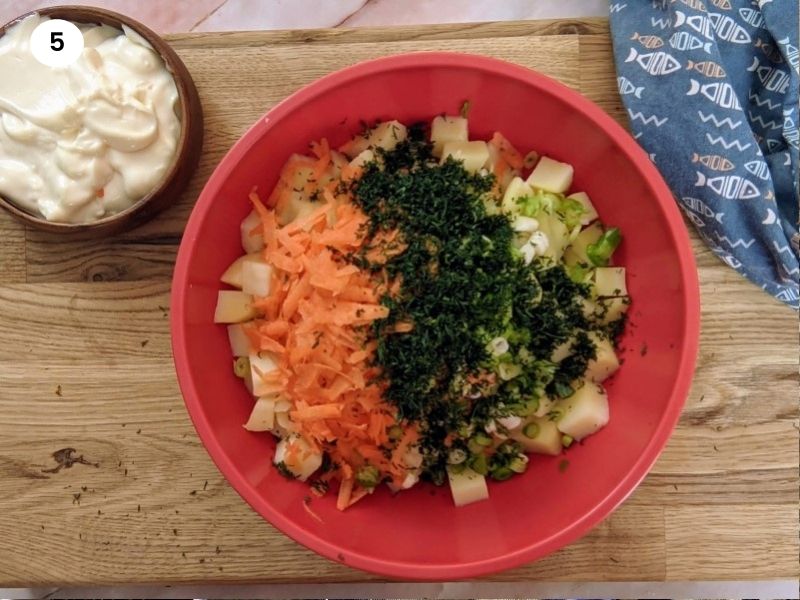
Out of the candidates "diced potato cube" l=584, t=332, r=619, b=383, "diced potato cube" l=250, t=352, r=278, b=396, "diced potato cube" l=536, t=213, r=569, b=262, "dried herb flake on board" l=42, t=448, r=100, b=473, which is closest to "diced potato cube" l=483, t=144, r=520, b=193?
"diced potato cube" l=536, t=213, r=569, b=262

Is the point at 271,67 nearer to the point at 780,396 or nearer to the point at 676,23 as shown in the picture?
the point at 676,23

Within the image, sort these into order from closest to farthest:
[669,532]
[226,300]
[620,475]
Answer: [620,475] → [226,300] → [669,532]

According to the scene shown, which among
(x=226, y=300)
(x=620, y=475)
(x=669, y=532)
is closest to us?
(x=620, y=475)

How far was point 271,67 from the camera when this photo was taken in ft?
5.46

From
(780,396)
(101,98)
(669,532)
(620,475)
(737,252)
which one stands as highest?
(101,98)

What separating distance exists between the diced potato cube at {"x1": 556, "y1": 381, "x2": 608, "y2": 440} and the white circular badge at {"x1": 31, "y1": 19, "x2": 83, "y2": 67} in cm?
120

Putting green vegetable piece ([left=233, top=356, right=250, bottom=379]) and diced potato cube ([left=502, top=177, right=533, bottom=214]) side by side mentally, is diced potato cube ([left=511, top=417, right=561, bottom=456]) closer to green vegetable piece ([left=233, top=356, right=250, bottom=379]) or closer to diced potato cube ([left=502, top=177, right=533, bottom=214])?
diced potato cube ([left=502, top=177, right=533, bottom=214])

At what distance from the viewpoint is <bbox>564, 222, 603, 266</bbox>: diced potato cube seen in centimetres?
153

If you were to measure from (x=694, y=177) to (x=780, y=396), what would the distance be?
524 mm

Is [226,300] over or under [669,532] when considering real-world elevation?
over

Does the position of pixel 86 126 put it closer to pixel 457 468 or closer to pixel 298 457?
pixel 298 457

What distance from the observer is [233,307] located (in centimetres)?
152

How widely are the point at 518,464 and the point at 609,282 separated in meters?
0.41

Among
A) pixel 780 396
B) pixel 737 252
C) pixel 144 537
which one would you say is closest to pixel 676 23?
pixel 737 252
